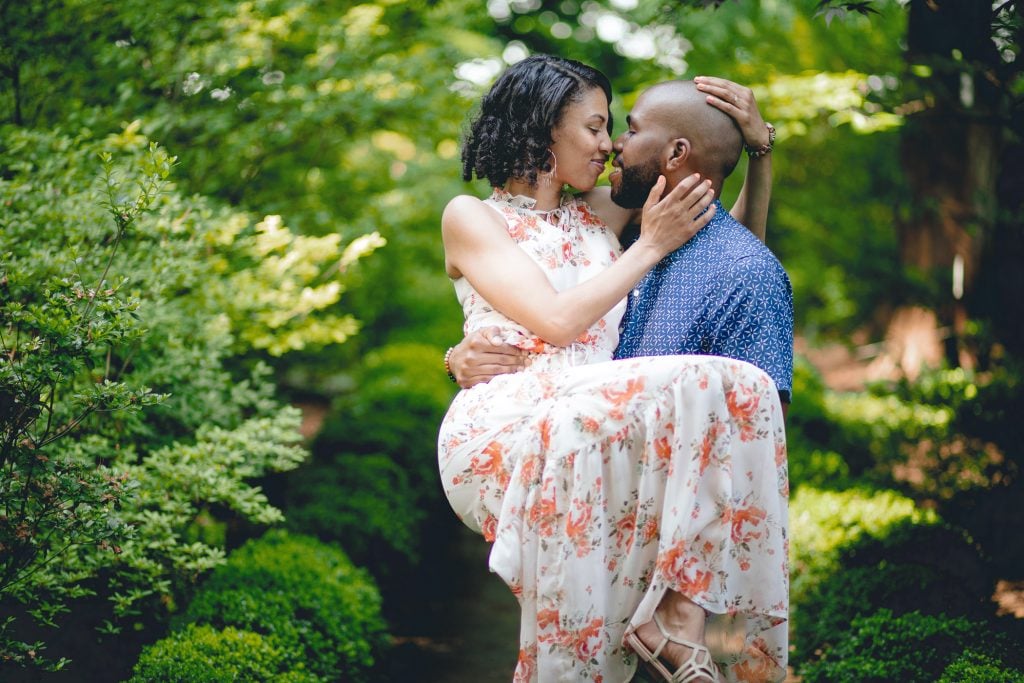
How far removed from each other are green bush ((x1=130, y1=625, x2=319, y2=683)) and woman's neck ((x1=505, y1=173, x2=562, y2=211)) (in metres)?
1.80

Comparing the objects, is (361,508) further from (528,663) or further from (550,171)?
(550,171)

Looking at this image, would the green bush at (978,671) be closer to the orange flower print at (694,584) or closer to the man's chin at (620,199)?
the orange flower print at (694,584)

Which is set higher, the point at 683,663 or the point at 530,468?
the point at 530,468

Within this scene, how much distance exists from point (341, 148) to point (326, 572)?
3.32m

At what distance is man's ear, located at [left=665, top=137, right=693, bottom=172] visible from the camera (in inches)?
107

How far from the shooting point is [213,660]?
2867mm

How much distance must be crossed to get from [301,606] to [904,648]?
2.24 meters

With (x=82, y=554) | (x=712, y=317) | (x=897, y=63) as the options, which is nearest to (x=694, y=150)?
(x=712, y=317)

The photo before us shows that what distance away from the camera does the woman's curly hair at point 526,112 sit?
2777mm

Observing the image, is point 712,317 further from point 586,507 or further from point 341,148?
point 341,148

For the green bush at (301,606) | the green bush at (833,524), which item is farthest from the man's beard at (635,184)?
the green bush at (833,524)

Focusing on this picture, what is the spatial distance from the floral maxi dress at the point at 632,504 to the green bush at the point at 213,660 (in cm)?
101

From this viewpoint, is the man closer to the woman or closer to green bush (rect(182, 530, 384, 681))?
the woman

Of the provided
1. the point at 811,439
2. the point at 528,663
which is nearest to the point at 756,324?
the point at 528,663
